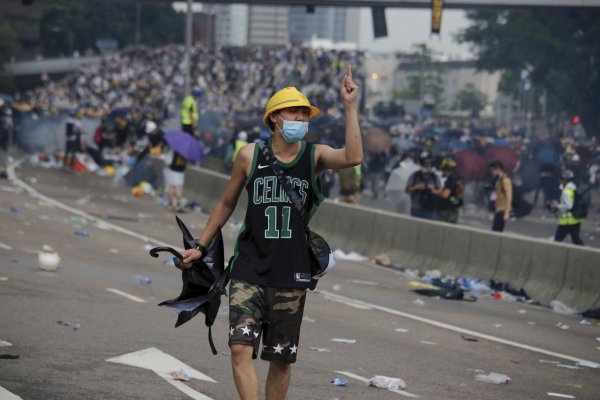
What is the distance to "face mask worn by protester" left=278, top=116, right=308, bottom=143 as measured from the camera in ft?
22.5

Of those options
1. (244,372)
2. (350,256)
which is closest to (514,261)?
(350,256)

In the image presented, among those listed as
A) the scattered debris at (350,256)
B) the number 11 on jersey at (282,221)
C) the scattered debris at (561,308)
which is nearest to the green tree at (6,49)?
the scattered debris at (350,256)

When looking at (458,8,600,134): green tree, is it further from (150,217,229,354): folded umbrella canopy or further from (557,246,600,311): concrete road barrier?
(150,217,229,354): folded umbrella canopy

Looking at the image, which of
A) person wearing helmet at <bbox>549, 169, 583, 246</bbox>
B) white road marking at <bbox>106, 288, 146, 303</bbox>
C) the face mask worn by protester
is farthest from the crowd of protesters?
the face mask worn by protester

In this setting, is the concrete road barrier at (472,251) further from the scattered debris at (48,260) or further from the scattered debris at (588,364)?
the scattered debris at (48,260)

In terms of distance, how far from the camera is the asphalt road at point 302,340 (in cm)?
916

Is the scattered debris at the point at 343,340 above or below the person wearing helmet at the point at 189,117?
below

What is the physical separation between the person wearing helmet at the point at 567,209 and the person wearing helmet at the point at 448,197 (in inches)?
64.3

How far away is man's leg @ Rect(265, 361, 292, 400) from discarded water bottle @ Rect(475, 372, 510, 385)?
3591mm

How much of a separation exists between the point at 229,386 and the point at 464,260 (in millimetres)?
9994

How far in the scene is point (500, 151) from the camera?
1582 inches

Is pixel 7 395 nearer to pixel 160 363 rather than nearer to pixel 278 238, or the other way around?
pixel 160 363

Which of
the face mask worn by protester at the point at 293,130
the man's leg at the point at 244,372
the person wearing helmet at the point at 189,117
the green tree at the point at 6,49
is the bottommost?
the green tree at the point at 6,49

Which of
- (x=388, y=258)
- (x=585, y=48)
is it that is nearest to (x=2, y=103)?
(x=585, y=48)
